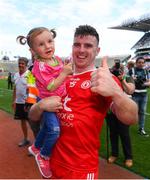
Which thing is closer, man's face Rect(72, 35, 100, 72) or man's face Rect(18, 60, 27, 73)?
man's face Rect(72, 35, 100, 72)

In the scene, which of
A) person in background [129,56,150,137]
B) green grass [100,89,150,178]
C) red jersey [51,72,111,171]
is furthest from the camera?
person in background [129,56,150,137]

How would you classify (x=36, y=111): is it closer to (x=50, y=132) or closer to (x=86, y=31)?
(x=50, y=132)

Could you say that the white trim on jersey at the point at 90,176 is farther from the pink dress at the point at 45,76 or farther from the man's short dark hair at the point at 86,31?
the man's short dark hair at the point at 86,31

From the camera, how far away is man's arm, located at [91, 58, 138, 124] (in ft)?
7.16

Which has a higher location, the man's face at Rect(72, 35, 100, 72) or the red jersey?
the man's face at Rect(72, 35, 100, 72)

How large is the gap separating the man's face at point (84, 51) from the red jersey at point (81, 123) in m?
0.08

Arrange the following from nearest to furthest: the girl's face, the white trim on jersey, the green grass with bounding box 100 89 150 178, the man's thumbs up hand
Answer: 1. the man's thumbs up hand
2. the white trim on jersey
3. the girl's face
4. the green grass with bounding box 100 89 150 178

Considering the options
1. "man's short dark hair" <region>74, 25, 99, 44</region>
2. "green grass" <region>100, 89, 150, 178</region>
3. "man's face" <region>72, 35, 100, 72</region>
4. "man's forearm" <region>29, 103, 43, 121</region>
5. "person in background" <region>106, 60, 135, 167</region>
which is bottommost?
"green grass" <region>100, 89, 150, 178</region>

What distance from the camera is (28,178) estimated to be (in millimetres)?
6148

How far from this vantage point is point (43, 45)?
3.20 m

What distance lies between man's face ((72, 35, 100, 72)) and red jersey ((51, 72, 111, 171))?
79 mm

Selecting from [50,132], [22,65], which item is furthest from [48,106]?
[22,65]

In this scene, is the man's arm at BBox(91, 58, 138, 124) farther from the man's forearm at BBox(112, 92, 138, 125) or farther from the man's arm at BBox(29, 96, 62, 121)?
the man's arm at BBox(29, 96, 62, 121)

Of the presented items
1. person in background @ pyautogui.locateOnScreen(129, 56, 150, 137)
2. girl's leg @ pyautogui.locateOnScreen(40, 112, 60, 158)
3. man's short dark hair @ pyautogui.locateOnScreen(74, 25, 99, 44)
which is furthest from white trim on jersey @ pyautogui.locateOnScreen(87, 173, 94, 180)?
person in background @ pyautogui.locateOnScreen(129, 56, 150, 137)
